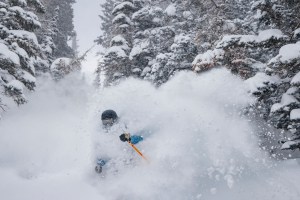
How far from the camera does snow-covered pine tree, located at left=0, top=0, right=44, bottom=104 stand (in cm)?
1180

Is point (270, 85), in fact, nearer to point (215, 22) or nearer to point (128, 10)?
point (215, 22)

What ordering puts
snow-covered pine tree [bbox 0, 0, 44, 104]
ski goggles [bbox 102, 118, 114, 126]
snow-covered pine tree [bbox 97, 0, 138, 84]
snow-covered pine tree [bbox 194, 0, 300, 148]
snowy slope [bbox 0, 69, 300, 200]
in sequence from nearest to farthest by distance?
snow-covered pine tree [bbox 194, 0, 300, 148], snowy slope [bbox 0, 69, 300, 200], ski goggles [bbox 102, 118, 114, 126], snow-covered pine tree [bbox 0, 0, 44, 104], snow-covered pine tree [bbox 97, 0, 138, 84]

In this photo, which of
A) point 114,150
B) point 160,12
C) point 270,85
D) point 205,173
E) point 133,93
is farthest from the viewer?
point 160,12

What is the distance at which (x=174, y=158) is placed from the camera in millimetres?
9578

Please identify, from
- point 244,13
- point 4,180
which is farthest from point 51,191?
point 244,13

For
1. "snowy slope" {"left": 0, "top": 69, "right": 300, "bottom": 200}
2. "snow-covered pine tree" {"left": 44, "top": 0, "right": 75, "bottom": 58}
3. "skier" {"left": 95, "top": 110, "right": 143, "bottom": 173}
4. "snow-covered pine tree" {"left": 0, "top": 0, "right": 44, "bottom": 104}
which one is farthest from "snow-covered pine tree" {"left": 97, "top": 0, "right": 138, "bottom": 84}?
"skier" {"left": 95, "top": 110, "right": 143, "bottom": 173}

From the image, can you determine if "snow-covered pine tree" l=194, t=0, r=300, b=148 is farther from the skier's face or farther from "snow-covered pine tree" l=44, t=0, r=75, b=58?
"snow-covered pine tree" l=44, t=0, r=75, b=58

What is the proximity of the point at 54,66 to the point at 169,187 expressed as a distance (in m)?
14.9

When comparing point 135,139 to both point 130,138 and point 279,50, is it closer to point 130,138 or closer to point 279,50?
point 130,138

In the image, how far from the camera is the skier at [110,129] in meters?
9.45

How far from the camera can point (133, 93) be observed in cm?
1327

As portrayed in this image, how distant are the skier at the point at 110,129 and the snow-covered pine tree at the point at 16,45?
13.0ft

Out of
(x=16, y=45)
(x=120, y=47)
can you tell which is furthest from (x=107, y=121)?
(x=120, y=47)

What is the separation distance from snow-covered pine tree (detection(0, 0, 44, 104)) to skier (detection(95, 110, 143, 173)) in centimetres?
398
